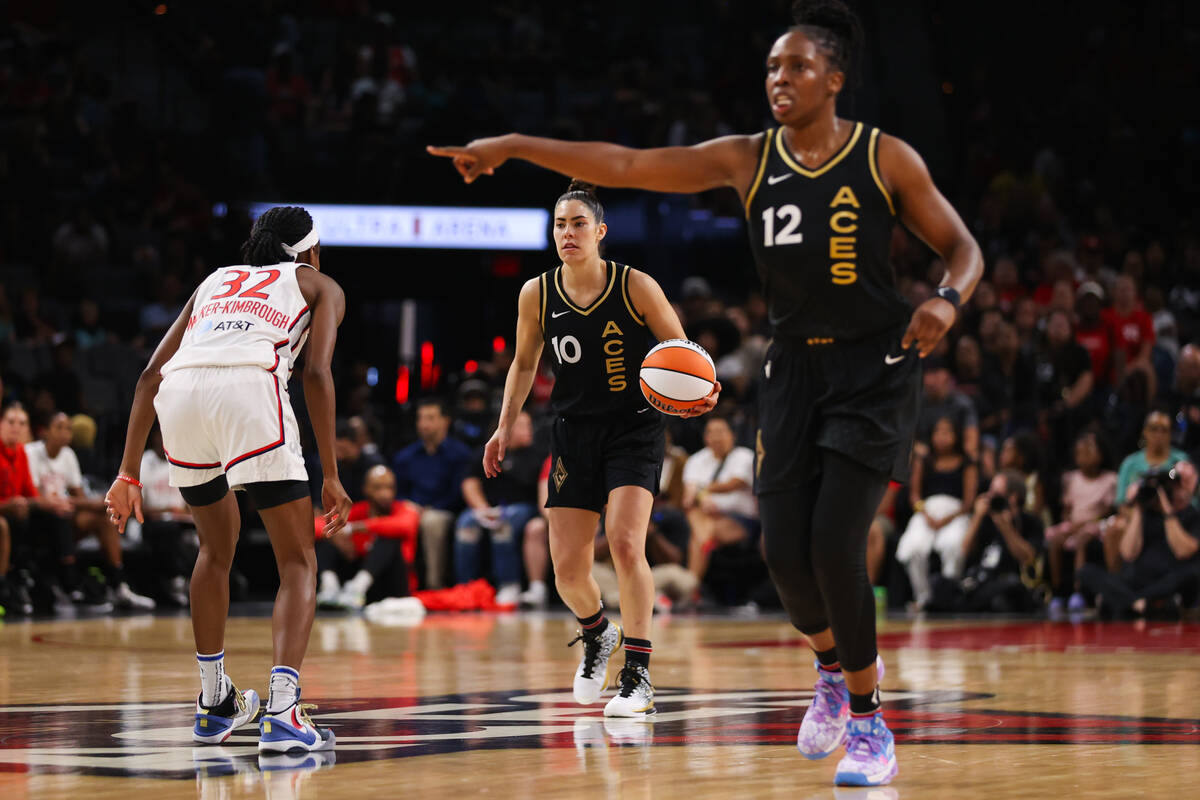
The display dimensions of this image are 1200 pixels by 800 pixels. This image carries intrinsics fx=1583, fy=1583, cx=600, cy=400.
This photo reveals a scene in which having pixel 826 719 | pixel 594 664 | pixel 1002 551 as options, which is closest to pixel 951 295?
pixel 826 719

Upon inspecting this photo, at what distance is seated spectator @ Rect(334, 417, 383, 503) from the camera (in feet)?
46.7

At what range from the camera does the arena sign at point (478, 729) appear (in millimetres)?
4730

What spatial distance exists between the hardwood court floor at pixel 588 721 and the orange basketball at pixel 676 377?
1.16m

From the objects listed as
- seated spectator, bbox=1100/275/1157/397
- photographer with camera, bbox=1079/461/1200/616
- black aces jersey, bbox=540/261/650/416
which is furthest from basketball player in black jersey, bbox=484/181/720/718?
seated spectator, bbox=1100/275/1157/397

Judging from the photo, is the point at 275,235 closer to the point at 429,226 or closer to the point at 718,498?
the point at 718,498

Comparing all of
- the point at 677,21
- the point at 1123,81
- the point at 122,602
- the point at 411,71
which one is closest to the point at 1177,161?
the point at 1123,81

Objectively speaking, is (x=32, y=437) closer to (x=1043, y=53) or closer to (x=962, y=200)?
(x=962, y=200)

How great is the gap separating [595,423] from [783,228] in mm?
2315

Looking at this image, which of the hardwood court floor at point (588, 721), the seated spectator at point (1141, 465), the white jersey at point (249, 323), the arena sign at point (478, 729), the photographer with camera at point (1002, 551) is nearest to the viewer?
the hardwood court floor at point (588, 721)

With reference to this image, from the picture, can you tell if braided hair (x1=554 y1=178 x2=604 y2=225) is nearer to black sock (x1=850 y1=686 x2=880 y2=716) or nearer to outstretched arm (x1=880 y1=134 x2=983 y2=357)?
outstretched arm (x1=880 y1=134 x2=983 y2=357)

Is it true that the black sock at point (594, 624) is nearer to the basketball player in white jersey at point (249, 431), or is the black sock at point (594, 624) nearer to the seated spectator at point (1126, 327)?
the basketball player in white jersey at point (249, 431)

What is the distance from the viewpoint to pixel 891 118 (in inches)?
771

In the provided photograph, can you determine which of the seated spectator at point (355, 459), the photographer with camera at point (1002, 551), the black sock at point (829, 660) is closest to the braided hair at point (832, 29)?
the black sock at point (829, 660)

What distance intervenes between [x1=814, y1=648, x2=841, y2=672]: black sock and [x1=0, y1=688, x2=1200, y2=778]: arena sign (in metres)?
0.46
